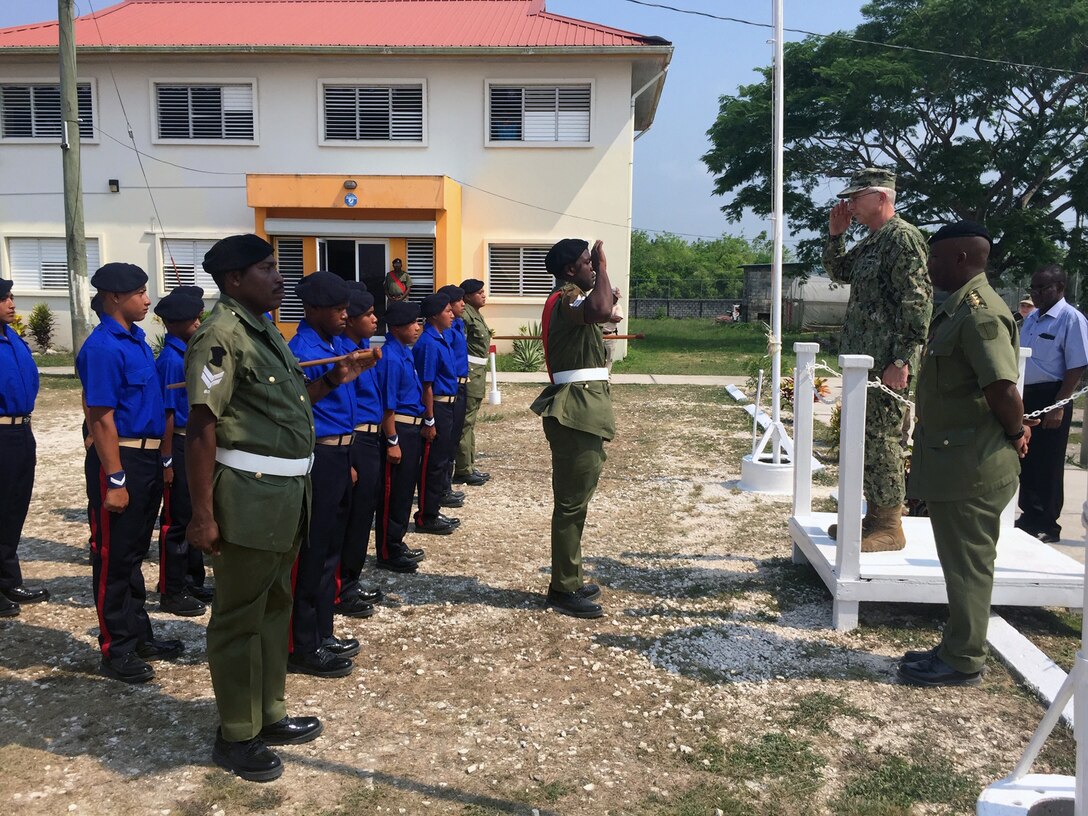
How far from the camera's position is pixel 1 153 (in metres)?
19.0

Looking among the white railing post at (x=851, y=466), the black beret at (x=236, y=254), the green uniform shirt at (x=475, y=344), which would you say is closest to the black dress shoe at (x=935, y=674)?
the white railing post at (x=851, y=466)

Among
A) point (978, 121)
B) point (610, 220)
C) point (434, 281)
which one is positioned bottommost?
point (434, 281)

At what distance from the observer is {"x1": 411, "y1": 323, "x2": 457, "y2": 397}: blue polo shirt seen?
6.34m

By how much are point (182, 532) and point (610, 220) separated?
14.4 m

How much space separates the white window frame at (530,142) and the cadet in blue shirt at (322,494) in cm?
1495

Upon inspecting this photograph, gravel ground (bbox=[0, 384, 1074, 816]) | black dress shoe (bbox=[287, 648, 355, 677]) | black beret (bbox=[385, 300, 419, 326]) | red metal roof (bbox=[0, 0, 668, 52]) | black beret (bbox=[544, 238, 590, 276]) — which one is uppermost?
red metal roof (bbox=[0, 0, 668, 52])

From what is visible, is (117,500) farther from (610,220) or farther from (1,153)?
(1,153)

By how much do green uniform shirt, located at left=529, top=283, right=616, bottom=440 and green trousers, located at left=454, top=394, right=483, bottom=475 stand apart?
3184mm

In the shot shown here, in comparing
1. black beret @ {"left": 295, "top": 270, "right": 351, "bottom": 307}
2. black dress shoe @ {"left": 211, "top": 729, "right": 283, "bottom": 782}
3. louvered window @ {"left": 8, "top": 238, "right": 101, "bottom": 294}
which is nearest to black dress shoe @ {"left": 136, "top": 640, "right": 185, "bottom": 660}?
black dress shoe @ {"left": 211, "top": 729, "right": 283, "bottom": 782}

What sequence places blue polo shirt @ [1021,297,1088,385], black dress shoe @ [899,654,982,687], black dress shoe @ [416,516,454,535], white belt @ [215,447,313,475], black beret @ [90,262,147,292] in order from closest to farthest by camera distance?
white belt @ [215,447,313,475]
black dress shoe @ [899,654,982,687]
black beret @ [90,262,147,292]
blue polo shirt @ [1021,297,1088,385]
black dress shoe @ [416,516,454,535]

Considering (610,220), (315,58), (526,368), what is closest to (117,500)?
(526,368)

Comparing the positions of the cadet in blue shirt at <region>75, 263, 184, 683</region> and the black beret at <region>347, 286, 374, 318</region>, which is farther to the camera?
the black beret at <region>347, 286, 374, 318</region>

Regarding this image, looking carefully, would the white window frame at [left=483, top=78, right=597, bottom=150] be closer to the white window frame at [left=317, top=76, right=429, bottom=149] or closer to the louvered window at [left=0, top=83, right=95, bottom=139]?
the white window frame at [left=317, top=76, right=429, bottom=149]

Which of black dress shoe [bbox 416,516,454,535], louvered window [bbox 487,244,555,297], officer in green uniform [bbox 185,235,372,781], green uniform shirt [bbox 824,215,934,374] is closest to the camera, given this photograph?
officer in green uniform [bbox 185,235,372,781]
